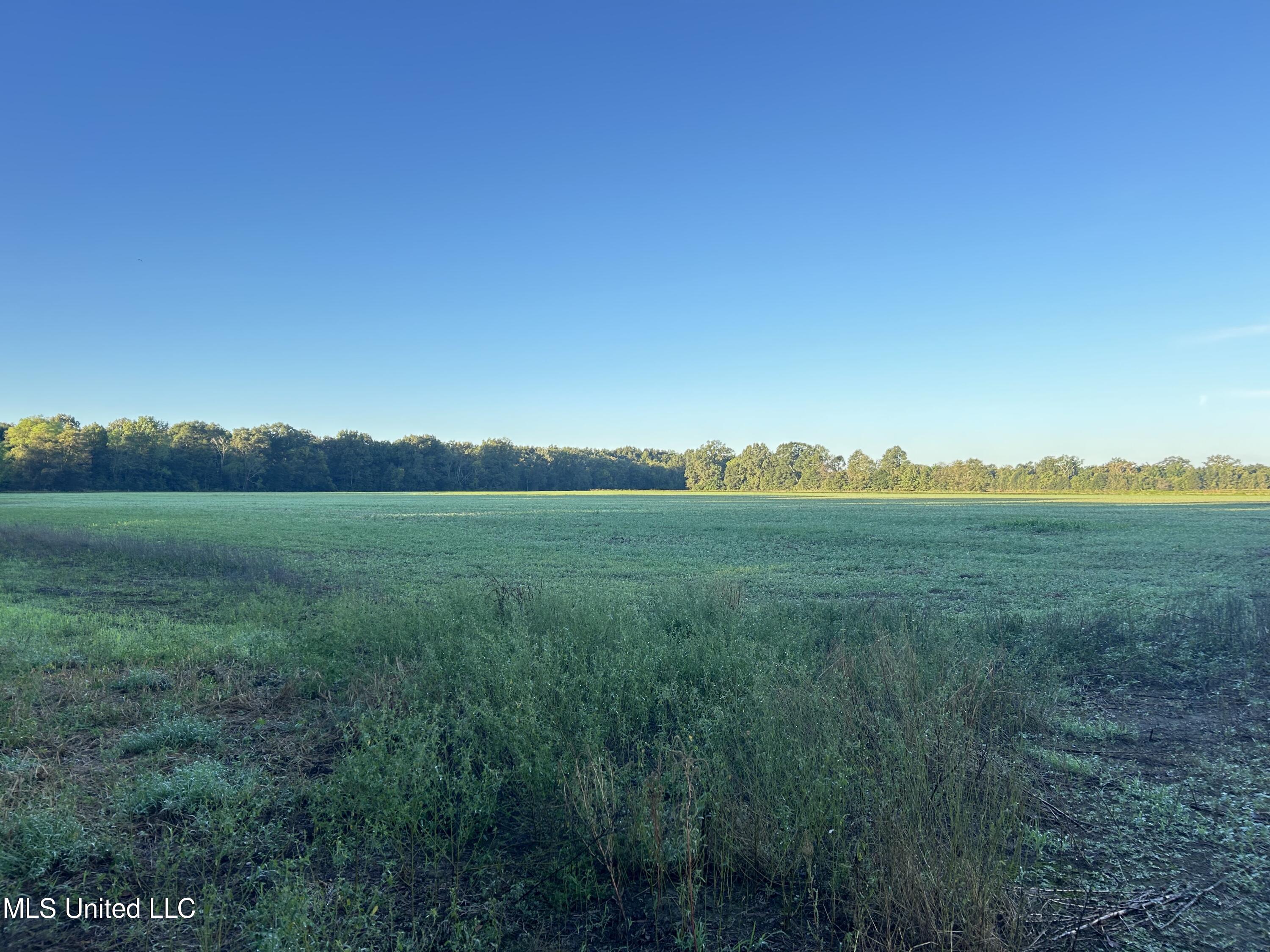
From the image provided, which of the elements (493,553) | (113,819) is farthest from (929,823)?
(493,553)

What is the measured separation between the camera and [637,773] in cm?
487

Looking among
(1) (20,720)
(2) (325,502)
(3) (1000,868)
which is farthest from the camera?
(2) (325,502)

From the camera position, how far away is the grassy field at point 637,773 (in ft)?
11.5

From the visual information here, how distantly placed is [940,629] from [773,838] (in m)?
6.10

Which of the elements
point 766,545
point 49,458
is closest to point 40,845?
point 766,545

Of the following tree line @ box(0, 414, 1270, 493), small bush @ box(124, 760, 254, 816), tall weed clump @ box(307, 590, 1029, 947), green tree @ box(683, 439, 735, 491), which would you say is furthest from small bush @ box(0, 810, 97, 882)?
green tree @ box(683, 439, 735, 491)

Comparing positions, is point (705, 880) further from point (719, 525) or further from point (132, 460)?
point (132, 460)

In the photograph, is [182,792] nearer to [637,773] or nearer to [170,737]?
[170,737]

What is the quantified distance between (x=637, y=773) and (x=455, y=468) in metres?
138

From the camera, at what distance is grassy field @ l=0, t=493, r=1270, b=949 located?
349 cm

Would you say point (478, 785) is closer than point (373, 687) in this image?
Yes

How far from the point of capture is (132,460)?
328 ft

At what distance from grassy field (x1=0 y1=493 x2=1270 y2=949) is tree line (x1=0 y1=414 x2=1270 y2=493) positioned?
112 metres

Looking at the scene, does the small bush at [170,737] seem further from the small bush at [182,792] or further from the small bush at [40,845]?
the small bush at [40,845]
